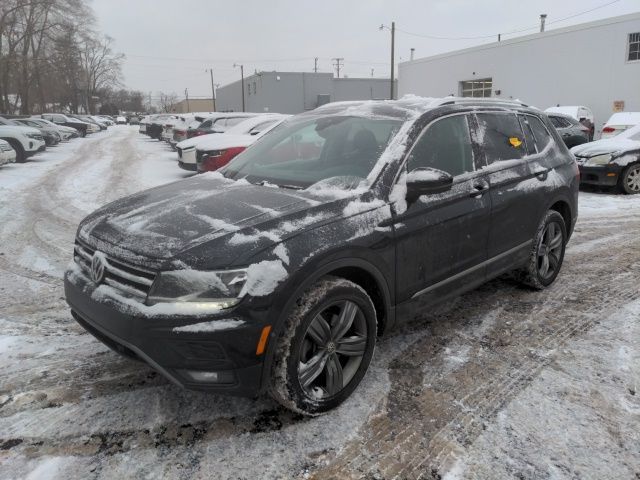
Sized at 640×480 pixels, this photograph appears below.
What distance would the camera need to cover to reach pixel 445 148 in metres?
3.58

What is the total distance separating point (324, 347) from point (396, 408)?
0.58 metres

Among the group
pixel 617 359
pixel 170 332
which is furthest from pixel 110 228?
pixel 617 359

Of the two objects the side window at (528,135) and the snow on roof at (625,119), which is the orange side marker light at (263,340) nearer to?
the side window at (528,135)

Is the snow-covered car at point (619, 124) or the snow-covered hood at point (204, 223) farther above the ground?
the snow-covered car at point (619, 124)

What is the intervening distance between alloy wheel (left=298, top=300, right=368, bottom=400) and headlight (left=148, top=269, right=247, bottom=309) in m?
0.49

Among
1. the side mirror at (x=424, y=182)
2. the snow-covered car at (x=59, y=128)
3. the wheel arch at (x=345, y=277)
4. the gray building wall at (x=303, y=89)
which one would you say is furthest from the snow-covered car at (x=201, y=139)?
the gray building wall at (x=303, y=89)

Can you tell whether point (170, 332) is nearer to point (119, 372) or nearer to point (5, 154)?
point (119, 372)

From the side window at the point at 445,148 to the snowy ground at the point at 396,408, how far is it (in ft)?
4.30

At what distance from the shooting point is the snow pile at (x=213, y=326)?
2369 millimetres

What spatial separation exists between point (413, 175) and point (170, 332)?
1711 millimetres

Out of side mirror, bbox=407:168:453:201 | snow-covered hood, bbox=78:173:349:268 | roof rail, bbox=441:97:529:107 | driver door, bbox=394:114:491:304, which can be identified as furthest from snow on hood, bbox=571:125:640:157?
snow-covered hood, bbox=78:173:349:268

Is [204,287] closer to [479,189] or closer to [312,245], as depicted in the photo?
[312,245]

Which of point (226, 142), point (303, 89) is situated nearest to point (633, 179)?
point (226, 142)

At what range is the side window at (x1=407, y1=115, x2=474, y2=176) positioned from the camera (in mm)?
3375
